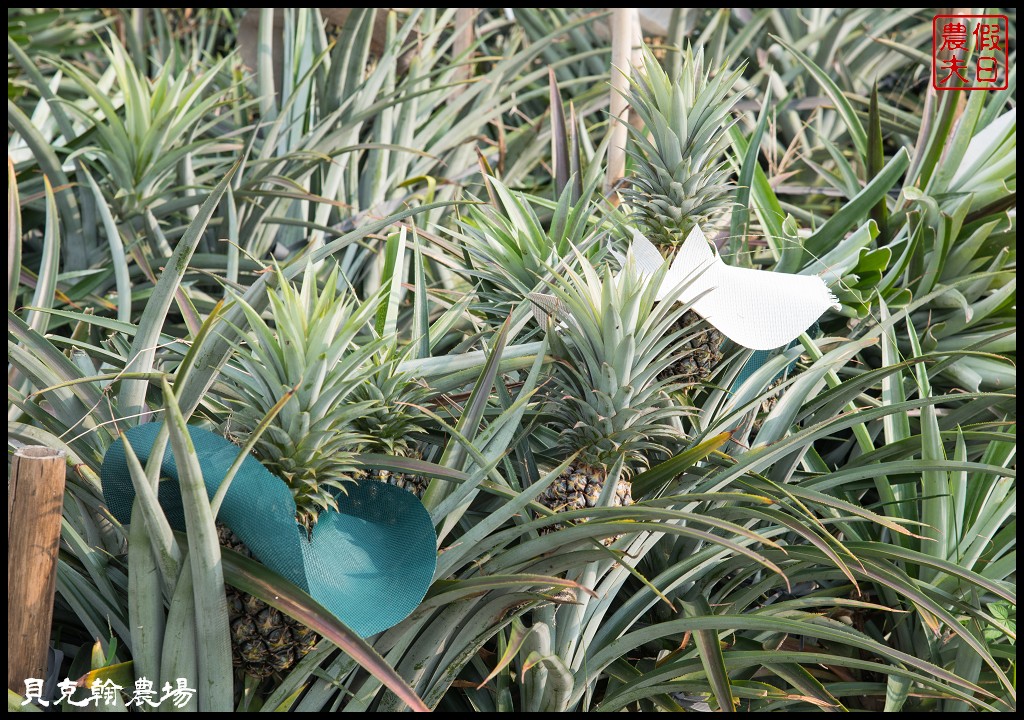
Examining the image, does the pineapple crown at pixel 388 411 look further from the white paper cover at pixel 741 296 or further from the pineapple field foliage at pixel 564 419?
the white paper cover at pixel 741 296

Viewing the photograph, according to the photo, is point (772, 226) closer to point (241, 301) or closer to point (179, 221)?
point (241, 301)

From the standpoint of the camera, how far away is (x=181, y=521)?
33.9 inches

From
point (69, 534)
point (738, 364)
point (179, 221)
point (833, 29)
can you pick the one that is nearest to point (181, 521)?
point (69, 534)

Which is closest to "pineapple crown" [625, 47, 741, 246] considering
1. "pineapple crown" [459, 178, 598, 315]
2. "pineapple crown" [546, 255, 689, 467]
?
"pineapple crown" [459, 178, 598, 315]

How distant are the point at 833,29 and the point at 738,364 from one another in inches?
63.4

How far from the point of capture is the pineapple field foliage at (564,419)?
0.82 meters

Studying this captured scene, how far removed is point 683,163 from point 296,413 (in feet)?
2.06

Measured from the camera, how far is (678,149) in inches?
44.1

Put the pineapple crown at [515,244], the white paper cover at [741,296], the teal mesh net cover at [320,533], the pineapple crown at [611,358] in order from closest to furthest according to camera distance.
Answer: the teal mesh net cover at [320,533] < the pineapple crown at [611,358] < the white paper cover at [741,296] < the pineapple crown at [515,244]

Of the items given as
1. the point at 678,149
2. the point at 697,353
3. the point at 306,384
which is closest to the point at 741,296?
the point at 697,353

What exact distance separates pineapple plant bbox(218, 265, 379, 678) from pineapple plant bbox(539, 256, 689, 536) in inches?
9.1

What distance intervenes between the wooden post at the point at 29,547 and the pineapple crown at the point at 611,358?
0.52 meters

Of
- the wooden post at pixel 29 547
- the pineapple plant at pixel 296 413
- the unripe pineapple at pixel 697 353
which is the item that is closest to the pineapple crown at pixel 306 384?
the pineapple plant at pixel 296 413

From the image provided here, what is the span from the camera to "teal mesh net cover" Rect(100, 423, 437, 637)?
780 mm
